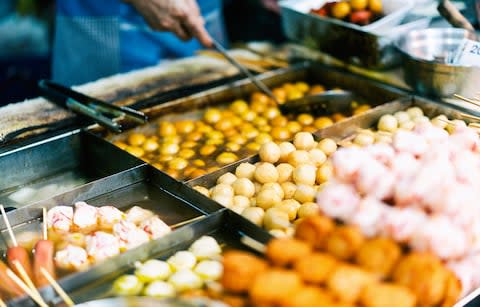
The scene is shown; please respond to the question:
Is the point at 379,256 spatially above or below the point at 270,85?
above

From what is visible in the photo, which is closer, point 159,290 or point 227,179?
point 159,290

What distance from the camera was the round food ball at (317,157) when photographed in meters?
2.96

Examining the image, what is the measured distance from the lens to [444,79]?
3320mm

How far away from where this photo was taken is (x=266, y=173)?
285cm

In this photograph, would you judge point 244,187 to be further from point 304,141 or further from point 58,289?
point 58,289

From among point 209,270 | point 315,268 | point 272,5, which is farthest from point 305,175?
point 272,5

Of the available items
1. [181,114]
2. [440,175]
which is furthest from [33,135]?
[440,175]

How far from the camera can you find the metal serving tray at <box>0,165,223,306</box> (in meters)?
2.62

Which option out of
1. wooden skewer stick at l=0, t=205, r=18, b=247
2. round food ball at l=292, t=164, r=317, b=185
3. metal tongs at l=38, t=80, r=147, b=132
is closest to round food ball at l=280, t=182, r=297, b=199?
round food ball at l=292, t=164, r=317, b=185

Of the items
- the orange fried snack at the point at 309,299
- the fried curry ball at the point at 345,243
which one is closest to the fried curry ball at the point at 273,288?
the orange fried snack at the point at 309,299

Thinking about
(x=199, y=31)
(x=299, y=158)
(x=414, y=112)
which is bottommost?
(x=299, y=158)

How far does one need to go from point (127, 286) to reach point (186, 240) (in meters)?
0.34

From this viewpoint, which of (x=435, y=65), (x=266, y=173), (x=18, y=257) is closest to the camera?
(x=18, y=257)

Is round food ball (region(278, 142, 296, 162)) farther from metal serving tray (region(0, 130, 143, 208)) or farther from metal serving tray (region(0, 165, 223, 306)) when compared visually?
metal serving tray (region(0, 130, 143, 208))
